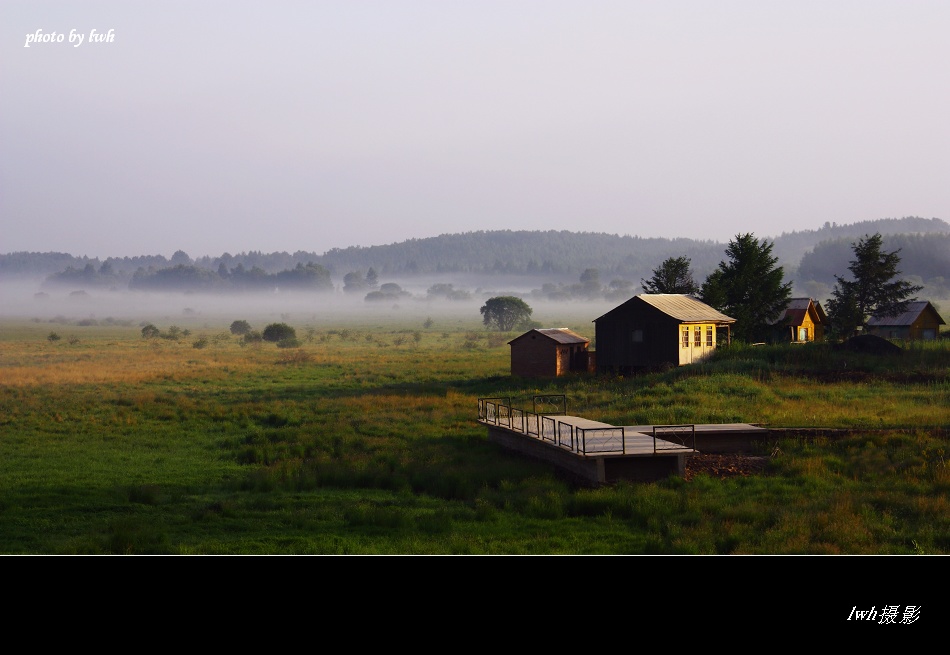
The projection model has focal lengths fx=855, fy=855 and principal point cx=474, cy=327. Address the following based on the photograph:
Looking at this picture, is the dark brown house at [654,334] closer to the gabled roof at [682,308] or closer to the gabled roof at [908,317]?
the gabled roof at [682,308]

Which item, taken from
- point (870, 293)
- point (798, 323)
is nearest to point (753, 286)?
point (798, 323)

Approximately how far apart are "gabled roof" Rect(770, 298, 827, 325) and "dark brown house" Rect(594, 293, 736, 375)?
10521 mm

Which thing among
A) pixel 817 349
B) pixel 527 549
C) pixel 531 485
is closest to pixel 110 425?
pixel 531 485

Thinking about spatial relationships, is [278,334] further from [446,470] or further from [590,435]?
[446,470]

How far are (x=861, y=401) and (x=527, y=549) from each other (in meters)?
21.4

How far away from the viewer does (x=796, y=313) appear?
188 feet

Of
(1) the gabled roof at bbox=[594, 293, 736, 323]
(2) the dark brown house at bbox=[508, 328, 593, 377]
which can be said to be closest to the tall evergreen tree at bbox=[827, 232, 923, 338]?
(1) the gabled roof at bbox=[594, 293, 736, 323]

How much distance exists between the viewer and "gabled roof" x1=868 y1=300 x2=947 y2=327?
189 ft

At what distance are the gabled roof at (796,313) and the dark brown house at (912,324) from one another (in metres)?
4.02

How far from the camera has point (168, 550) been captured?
13.3 m

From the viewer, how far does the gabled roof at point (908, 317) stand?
57.6m

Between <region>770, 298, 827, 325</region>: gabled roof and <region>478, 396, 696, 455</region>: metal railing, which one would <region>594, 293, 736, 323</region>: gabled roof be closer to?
<region>770, 298, 827, 325</region>: gabled roof
